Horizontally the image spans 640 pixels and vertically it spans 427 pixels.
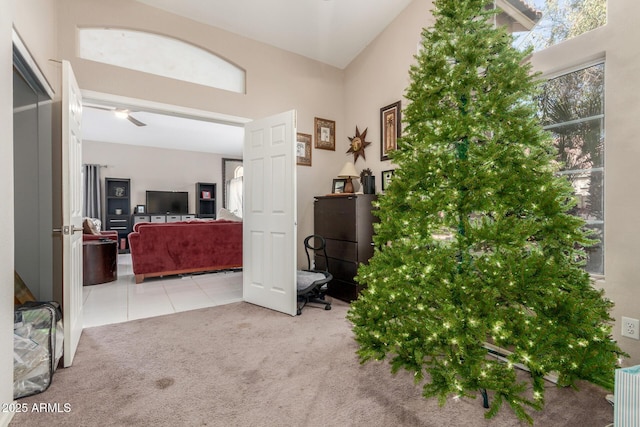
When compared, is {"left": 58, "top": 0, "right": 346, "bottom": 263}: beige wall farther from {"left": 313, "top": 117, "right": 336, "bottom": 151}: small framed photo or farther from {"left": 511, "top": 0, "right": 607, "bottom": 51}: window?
{"left": 511, "top": 0, "right": 607, "bottom": 51}: window

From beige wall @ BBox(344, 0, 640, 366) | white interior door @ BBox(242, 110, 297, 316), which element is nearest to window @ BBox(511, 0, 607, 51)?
beige wall @ BBox(344, 0, 640, 366)

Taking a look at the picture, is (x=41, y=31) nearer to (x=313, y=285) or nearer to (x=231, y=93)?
(x=231, y=93)

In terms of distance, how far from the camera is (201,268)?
495cm

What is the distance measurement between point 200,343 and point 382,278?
1.55 m

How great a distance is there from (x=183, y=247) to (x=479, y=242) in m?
4.32

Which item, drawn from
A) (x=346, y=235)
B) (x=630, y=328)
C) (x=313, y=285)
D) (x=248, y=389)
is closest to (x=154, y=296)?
(x=313, y=285)

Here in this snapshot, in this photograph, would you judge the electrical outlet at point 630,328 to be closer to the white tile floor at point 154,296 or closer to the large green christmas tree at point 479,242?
the large green christmas tree at point 479,242

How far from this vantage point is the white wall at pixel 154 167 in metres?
7.75

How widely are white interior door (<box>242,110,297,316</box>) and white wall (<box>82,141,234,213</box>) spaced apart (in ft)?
19.4

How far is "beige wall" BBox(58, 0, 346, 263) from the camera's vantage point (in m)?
2.84


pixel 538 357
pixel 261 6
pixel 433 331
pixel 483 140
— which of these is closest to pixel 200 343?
pixel 433 331

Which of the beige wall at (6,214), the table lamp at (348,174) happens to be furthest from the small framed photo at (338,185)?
the beige wall at (6,214)

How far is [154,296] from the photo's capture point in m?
3.77

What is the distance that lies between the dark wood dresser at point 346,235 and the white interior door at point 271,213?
702mm
